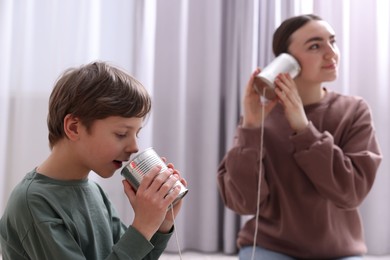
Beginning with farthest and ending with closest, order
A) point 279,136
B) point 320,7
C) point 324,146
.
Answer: point 320,7 → point 279,136 → point 324,146

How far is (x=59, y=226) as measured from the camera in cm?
84

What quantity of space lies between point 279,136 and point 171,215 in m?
0.53

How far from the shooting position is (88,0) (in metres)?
2.17

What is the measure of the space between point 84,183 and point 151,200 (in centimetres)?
17

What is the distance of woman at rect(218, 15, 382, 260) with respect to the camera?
4.24 feet

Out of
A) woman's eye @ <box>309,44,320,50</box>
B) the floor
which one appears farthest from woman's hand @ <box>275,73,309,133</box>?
the floor

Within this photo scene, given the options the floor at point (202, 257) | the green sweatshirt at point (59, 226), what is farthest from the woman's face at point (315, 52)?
the floor at point (202, 257)

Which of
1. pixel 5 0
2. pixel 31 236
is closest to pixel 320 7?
pixel 5 0

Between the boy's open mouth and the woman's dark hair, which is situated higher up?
the woman's dark hair

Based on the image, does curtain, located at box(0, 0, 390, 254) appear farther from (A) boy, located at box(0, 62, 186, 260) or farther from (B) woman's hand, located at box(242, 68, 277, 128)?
(A) boy, located at box(0, 62, 186, 260)

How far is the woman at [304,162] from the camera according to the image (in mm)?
1292

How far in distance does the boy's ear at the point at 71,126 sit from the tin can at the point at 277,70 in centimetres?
61

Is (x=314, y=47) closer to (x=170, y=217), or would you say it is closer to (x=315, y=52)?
(x=315, y=52)

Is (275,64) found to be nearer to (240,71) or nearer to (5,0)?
(240,71)
